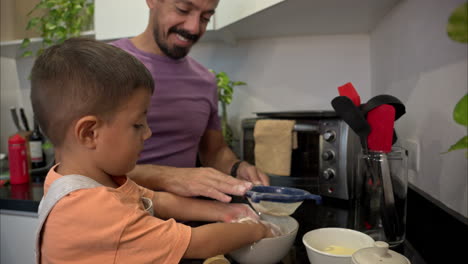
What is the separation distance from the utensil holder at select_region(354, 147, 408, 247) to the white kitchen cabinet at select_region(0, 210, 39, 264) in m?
1.10

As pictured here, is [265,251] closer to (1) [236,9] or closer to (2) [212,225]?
(2) [212,225]

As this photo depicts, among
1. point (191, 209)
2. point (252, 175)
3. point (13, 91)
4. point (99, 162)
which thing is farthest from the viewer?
point (13, 91)

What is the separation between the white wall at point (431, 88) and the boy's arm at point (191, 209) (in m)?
0.48

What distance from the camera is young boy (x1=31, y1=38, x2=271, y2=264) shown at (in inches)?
21.1

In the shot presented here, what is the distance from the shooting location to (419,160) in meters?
0.97

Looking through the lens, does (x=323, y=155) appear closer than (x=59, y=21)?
Yes

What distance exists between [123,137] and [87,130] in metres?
0.06

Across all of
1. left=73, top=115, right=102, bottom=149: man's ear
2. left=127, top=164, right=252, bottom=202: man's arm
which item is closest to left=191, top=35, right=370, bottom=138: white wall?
left=127, top=164, right=252, bottom=202: man's arm

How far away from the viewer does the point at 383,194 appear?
778 mm

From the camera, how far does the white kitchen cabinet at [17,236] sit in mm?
1223

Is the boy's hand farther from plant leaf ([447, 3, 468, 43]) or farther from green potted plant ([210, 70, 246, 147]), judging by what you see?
green potted plant ([210, 70, 246, 147])

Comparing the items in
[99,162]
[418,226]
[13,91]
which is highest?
[13,91]

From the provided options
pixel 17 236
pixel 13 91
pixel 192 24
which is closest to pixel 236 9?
pixel 192 24

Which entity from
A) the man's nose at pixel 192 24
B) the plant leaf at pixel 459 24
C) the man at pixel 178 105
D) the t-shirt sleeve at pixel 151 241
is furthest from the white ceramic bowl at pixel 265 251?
the man's nose at pixel 192 24
